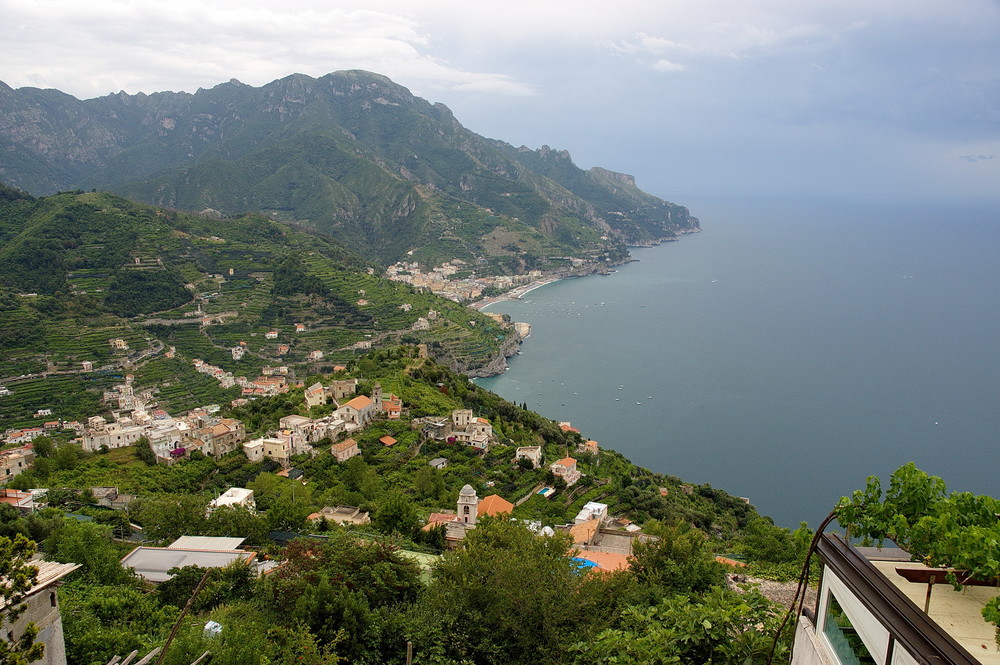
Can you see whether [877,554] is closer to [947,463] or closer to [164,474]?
[164,474]

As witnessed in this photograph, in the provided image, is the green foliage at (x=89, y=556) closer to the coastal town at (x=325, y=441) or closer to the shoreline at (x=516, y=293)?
the coastal town at (x=325, y=441)

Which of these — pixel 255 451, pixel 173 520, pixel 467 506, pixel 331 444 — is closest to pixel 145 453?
pixel 255 451

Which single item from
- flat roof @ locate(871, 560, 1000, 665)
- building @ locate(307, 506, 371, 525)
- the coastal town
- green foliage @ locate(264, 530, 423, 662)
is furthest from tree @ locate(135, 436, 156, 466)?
flat roof @ locate(871, 560, 1000, 665)

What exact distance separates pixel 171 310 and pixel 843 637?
157 ft

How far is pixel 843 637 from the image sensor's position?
247 centimetres

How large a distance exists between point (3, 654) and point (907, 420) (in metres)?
38.9

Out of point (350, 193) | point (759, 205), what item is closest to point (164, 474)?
point (350, 193)

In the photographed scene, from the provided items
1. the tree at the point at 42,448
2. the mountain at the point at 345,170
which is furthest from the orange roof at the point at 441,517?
A: the mountain at the point at 345,170

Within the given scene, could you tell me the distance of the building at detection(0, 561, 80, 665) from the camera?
11.5 ft

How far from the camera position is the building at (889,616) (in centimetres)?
197

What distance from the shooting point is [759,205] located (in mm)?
199625

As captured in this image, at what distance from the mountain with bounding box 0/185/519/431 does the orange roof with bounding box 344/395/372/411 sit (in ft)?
51.0

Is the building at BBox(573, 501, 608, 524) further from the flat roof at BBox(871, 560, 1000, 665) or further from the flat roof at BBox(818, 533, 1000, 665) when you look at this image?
the flat roof at BBox(871, 560, 1000, 665)

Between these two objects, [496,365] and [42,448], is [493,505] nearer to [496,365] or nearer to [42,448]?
[42,448]
